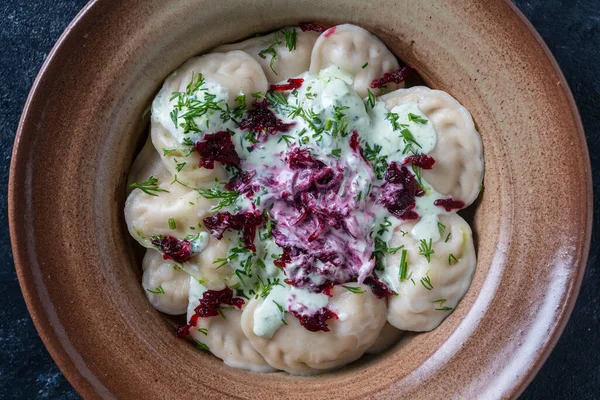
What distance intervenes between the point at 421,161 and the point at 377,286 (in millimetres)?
506

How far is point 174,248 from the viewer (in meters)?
Result: 2.51

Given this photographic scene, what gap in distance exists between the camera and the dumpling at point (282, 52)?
259cm

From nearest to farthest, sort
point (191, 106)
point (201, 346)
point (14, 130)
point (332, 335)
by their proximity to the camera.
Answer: point (191, 106), point (332, 335), point (201, 346), point (14, 130)

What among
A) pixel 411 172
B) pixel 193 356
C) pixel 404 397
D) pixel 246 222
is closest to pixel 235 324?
pixel 193 356

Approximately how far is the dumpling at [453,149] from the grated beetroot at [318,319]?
629 mm

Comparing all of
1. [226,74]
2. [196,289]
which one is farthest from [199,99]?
[196,289]

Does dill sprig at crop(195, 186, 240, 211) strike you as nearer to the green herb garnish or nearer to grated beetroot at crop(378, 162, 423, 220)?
the green herb garnish

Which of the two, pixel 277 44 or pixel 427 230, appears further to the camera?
pixel 277 44

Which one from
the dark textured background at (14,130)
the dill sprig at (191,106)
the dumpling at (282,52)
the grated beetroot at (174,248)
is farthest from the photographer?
the dark textured background at (14,130)

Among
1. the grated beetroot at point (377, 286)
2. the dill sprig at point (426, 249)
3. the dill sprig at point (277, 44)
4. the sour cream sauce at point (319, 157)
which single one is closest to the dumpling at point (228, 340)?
the sour cream sauce at point (319, 157)

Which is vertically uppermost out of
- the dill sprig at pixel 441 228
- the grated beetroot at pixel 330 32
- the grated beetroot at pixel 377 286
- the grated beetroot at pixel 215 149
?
the grated beetroot at pixel 330 32

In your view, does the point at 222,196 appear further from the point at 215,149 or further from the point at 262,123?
the point at 262,123

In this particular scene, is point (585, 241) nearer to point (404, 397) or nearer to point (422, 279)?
point (422, 279)

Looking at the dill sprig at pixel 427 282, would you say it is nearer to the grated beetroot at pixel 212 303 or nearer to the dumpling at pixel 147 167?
the grated beetroot at pixel 212 303
